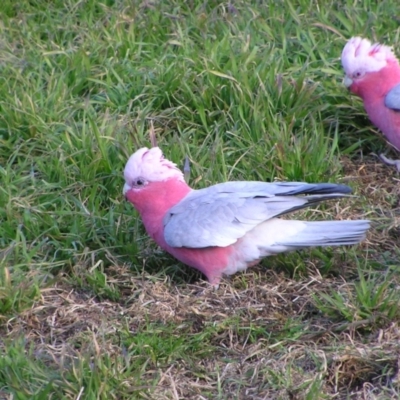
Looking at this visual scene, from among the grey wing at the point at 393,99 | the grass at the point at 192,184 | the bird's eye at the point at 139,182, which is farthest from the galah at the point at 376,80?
the bird's eye at the point at 139,182

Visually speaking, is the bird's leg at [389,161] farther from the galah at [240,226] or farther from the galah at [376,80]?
the galah at [240,226]

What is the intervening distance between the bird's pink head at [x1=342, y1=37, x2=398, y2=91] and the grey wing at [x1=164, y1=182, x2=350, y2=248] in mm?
1185

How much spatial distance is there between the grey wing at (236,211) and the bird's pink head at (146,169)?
0.26 m

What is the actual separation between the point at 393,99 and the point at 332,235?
1.29 metres

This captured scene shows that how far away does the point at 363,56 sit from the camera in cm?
511

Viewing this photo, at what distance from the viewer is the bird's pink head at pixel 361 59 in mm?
5078

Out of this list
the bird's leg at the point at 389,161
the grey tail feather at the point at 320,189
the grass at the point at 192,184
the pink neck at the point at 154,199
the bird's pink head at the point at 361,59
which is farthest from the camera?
the bird's pink head at the point at 361,59

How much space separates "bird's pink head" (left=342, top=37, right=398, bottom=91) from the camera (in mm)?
5078

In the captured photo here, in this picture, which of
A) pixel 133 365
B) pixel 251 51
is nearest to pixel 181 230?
pixel 133 365

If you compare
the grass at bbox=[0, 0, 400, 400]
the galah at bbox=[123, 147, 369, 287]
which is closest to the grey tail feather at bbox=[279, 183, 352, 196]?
the galah at bbox=[123, 147, 369, 287]

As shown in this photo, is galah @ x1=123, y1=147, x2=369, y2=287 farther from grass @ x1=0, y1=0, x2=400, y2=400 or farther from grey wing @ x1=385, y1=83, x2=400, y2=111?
grey wing @ x1=385, y1=83, x2=400, y2=111

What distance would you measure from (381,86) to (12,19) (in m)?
2.45

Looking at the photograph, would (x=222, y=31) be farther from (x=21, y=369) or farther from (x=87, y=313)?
(x=21, y=369)

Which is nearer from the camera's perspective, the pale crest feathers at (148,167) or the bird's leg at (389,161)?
the pale crest feathers at (148,167)
